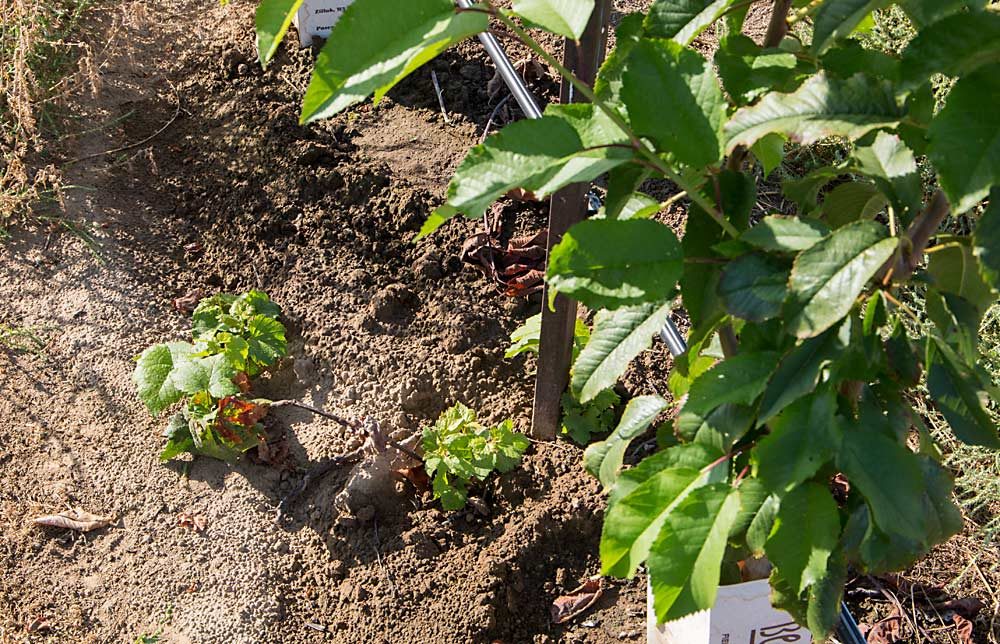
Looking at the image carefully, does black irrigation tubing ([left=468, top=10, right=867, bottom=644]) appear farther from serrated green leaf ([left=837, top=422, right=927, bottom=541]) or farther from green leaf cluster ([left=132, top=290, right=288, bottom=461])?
green leaf cluster ([left=132, top=290, right=288, bottom=461])

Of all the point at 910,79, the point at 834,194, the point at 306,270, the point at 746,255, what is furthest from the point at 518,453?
the point at 910,79

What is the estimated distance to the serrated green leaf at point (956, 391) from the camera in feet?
3.45

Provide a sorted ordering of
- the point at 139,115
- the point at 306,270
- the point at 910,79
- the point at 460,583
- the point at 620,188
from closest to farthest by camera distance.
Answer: the point at 910,79 < the point at 620,188 < the point at 460,583 < the point at 306,270 < the point at 139,115

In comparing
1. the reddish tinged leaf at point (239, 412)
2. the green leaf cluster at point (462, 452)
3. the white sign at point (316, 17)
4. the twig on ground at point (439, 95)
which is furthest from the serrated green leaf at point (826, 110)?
the white sign at point (316, 17)

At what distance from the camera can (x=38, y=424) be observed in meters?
2.54

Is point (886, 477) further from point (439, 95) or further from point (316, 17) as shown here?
point (316, 17)

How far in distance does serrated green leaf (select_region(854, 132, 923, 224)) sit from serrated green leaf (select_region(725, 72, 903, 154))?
121 millimetres

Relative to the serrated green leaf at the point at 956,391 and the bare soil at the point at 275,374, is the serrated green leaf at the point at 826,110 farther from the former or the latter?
the bare soil at the point at 275,374

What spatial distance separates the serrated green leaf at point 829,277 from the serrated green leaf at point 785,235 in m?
0.03

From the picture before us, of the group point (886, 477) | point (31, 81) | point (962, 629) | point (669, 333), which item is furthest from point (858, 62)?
point (31, 81)

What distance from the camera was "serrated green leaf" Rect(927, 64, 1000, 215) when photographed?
2.80 feet

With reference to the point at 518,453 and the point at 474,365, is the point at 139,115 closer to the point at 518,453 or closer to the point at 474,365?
the point at 474,365

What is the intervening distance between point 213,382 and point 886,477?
170 centimetres

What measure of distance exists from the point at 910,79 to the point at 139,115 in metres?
2.89
